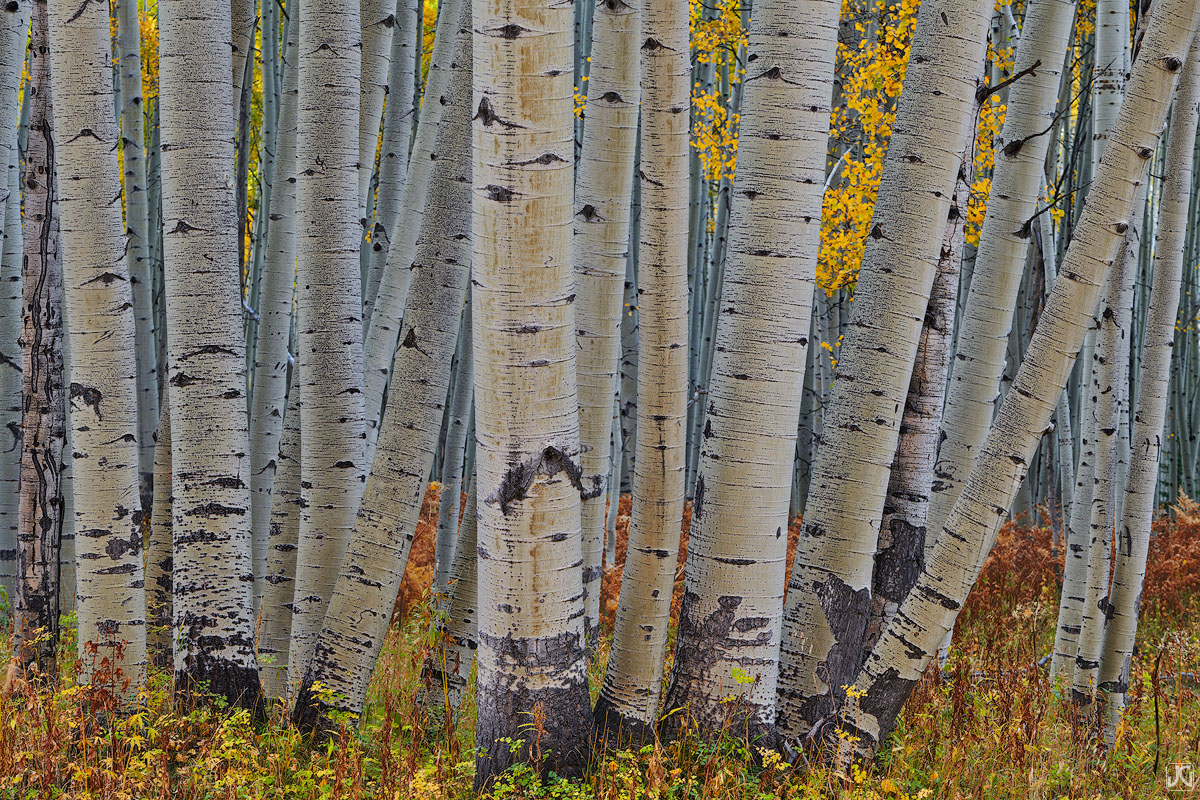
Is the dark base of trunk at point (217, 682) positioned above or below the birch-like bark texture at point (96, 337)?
below

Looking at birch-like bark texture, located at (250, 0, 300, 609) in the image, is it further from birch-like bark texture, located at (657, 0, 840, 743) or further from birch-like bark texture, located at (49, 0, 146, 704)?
birch-like bark texture, located at (657, 0, 840, 743)

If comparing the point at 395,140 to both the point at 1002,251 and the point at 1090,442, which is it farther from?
the point at 1090,442

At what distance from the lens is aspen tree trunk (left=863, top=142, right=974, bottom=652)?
10.8 feet

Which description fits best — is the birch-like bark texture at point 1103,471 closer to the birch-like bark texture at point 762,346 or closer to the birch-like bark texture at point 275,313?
the birch-like bark texture at point 762,346

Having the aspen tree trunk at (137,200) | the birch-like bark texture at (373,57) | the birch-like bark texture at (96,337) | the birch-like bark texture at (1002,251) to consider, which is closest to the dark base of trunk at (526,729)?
the birch-like bark texture at (96,337)

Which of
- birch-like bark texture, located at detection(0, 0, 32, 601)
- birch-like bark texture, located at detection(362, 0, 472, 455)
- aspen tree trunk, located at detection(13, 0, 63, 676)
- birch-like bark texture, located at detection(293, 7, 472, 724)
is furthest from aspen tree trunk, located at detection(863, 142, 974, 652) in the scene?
birch-like bark texture, located at detection(0, 0, 32, 601)

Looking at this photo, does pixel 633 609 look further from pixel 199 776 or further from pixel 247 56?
pixel 247 56

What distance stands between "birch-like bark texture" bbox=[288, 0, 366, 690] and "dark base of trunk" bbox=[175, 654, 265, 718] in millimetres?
203

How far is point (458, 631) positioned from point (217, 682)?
815mm

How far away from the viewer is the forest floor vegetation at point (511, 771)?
2.38 m

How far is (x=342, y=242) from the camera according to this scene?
10.5 ft

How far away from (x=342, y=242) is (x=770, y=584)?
6.28ft

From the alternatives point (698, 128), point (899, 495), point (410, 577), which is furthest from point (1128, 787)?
point (698, 128)

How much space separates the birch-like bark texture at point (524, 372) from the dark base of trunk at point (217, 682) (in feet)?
3.71
